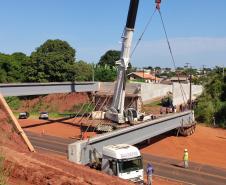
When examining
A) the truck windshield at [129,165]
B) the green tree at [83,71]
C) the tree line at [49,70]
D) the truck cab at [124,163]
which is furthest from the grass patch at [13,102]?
the truck windshield at [129,165]

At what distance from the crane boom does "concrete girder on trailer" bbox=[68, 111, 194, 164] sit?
520 cm

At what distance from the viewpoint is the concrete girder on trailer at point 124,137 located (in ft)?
83.1

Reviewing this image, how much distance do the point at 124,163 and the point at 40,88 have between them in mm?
34357

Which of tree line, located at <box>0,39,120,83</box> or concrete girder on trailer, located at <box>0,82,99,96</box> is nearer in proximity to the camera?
concrete girder on trailer, located at <box>0,82,99,96</box>

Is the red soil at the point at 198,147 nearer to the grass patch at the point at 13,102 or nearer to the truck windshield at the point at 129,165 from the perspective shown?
the truck windshield at the point at 129,165

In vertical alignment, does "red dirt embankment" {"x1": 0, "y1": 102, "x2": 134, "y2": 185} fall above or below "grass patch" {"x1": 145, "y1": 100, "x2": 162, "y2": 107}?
above

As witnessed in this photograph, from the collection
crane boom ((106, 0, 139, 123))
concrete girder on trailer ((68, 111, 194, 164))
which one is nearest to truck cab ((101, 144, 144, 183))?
concrete girder on trailer ((68, 111, 194, 164))

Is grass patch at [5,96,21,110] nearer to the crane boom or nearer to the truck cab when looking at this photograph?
the crane boom

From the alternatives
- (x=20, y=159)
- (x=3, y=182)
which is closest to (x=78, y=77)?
(x=20, y=159)

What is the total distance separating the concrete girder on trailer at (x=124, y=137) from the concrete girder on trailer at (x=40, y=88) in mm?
19711

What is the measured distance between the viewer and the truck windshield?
74.3ft

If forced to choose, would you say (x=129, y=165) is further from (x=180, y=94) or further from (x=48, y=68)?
(x=48, y=68)

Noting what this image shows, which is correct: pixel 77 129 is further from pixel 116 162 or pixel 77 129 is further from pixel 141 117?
pixel 116 162

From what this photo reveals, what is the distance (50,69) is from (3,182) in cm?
7875
